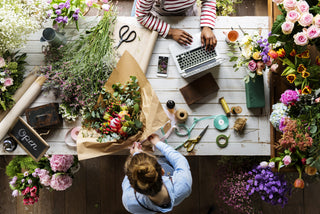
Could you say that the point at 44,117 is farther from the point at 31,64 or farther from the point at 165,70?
the point at 165,70

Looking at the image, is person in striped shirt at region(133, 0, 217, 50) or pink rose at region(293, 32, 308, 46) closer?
pink rose at region(293, 32, 308, 46)

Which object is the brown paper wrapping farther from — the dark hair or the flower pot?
the flower pot

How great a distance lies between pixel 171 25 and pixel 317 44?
88 cm

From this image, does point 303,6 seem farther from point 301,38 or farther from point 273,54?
point 273,54

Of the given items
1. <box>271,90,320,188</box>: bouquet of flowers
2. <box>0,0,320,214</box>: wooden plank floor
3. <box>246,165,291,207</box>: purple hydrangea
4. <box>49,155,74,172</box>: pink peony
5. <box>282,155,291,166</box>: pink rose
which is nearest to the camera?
<box>271,90,320,188</box>: bouquet of flowers

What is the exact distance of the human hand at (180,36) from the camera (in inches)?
70.9

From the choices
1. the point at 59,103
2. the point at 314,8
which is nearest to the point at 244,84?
the point at 314,8

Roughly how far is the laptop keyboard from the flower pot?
0.29m

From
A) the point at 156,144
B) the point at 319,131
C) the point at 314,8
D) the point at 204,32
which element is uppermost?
the point at 314,8

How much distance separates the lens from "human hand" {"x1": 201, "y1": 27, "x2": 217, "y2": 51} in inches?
69.7

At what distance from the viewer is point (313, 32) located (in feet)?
4.47

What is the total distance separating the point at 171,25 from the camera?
6.15 ft

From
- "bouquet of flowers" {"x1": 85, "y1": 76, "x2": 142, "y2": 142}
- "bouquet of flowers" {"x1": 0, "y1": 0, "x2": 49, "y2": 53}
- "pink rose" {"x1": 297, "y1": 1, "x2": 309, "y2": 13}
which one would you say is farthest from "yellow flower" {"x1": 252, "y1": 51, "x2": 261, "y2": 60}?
"bouquet of flowers" {"x1": 0, "y1": 0, "x2": 49, "y2": 53}

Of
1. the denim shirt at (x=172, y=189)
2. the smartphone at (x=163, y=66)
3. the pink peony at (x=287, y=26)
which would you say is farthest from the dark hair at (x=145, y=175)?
the pink peony at (x=287, y=26)
